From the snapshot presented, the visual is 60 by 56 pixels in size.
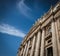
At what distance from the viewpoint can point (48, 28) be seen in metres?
19.6

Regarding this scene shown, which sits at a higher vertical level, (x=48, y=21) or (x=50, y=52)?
(x=48, y=21)

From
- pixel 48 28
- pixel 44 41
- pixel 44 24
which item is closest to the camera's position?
A: pixel 44 41

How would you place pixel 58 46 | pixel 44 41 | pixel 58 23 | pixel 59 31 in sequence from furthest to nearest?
pixel 44 41
pixel 58 23
pixel 59 31
pixel 58 46

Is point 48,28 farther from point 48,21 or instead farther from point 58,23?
point 58,23

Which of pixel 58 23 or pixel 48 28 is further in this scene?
pixel 48 28

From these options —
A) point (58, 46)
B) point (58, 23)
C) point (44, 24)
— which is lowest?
point (58, 46)

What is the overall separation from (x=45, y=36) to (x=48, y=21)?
11.5ft

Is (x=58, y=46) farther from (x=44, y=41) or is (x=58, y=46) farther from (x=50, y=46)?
(x=44, y=41)

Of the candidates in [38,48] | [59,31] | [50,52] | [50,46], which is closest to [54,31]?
[59,31]

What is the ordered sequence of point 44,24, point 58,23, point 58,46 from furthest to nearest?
point 44,24, point 58,23, point 58,46

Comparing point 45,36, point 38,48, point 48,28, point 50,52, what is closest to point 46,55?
point 50,52

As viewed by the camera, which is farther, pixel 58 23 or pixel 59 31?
pixel 58 23

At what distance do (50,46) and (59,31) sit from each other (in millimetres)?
3037

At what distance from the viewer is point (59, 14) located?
17266 mm
